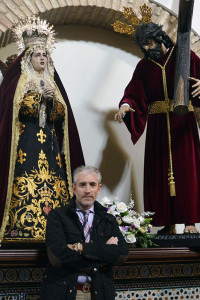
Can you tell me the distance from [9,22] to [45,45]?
762 millimetres

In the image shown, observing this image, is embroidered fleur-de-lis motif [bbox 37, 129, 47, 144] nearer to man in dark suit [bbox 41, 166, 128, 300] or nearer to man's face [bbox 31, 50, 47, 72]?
man's face [bbox 31, 50, 47, 72]

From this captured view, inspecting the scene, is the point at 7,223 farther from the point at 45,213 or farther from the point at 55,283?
the point at 55,283

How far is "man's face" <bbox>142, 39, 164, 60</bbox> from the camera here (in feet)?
16.5

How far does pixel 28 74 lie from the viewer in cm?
468

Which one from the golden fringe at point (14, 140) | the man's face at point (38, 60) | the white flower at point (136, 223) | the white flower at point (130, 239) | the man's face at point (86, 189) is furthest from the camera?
the man's face at point (38, 60)

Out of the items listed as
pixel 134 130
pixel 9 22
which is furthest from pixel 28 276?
pixel 9 22

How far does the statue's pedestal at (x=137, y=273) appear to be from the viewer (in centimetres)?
378

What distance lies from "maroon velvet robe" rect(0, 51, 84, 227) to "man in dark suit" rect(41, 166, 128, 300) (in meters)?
1.06

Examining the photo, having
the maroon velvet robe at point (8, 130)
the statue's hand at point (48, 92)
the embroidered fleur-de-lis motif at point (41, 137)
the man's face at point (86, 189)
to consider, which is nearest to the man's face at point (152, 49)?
the maroon velvet robe at point (8, 130)

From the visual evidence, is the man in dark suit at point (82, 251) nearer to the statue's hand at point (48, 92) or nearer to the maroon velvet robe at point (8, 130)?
the maroon velvet robe at point (8, 130)

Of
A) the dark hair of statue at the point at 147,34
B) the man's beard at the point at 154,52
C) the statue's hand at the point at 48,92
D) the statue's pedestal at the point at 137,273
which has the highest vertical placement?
the dark hair of statue at the point at 147,34

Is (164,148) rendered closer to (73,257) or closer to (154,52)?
(154,52)

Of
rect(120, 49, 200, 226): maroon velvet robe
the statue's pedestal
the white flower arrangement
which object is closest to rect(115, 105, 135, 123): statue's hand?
rect(120, 49, 200, 226): maroon velvet robe

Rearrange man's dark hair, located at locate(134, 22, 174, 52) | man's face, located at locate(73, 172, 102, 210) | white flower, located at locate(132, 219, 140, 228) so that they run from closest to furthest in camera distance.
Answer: man's face, located at locate(73, 172, 102, 210)
white flower, located at locate(132, 219, 140, 228)
man's dark hair, located at locate(134, 22, 174, 52)
